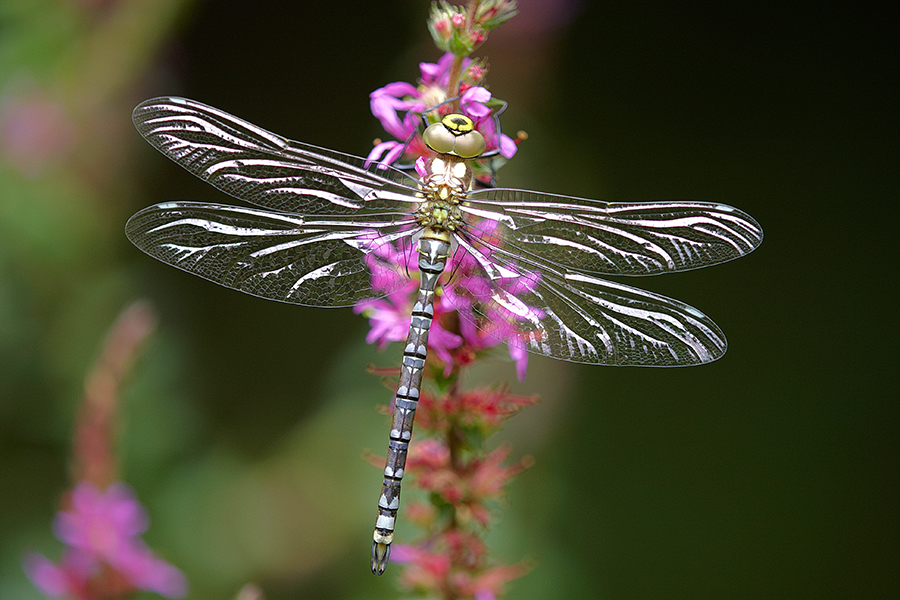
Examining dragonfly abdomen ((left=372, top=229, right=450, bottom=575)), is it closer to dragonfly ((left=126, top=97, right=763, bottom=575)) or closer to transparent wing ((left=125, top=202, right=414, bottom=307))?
dragonfly ((left=126, top=97, right=763, bottom=575))

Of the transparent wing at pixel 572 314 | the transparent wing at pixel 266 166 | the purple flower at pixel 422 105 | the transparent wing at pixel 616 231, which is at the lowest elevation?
the transparent wing at pixel 572 314

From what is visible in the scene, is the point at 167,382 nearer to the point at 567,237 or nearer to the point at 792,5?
the point at 567,237

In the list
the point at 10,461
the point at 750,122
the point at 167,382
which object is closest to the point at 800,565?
the point at 750,122

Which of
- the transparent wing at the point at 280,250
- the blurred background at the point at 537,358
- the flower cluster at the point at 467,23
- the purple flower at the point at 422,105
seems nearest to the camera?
the flower cluster at the point at 467,23

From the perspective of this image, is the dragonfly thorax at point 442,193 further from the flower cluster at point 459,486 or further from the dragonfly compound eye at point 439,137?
the flower cluster at point 459,486

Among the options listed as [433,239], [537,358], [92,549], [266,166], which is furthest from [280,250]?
[537,358]

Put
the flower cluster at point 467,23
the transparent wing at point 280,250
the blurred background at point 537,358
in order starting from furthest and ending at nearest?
the blurred background at point 537,358
the transparent wing at point 280,250
the flower cluster at point 467,23

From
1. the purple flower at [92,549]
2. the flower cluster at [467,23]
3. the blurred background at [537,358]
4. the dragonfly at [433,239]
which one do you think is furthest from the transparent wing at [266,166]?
the blurred background at [537,358]
